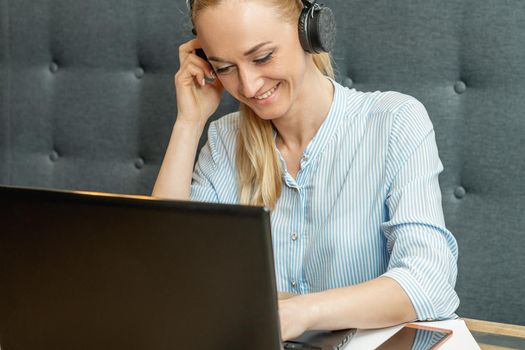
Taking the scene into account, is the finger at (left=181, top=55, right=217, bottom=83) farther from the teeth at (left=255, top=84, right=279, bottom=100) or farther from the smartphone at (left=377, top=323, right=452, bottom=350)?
the smartphone at (left=377, top=323, right=452, bottom=350)

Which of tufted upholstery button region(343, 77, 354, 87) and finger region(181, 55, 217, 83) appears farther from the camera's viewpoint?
tufted upholstery button region(343, 77, 354, 87)

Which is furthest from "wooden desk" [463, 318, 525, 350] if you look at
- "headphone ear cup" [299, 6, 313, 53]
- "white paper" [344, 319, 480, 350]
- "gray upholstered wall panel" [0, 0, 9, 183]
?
"gray upholstered wall panel" [0, 0, 9, 183]

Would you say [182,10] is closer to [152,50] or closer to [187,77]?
[152,50]

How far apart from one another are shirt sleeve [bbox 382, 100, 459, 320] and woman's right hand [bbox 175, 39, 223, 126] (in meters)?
0.45

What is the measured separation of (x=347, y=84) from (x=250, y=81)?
49cm

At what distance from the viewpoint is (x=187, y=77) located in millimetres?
1705

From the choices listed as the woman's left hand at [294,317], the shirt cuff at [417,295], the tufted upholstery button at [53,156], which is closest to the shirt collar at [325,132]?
the shirt cuff at [417,295]

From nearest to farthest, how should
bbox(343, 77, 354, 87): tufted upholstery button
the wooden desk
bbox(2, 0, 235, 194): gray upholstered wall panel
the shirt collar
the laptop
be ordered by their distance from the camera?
the laptop, the wooden desk, the shirt collar, bbox(343, 77, 354, 87): tufted upholstery button, bbox(2, 0, 235, 194): gray upholstered wall panel

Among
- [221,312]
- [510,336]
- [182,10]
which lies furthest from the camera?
[182,10]

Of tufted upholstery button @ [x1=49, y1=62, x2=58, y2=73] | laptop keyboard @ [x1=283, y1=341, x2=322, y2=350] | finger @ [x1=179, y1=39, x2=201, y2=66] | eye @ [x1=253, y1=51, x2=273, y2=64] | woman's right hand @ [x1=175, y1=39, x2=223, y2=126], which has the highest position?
eye @ [x1=253, y1=51, x2=273, y2=64]

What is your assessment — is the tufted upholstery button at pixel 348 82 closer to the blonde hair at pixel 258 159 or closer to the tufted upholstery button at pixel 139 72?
the blonde hair at pixel 258 159

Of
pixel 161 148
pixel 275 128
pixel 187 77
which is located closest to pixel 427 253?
pixel 275 128

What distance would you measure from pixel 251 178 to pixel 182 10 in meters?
0.58

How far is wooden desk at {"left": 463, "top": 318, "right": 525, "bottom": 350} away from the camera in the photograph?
116 centimetres
